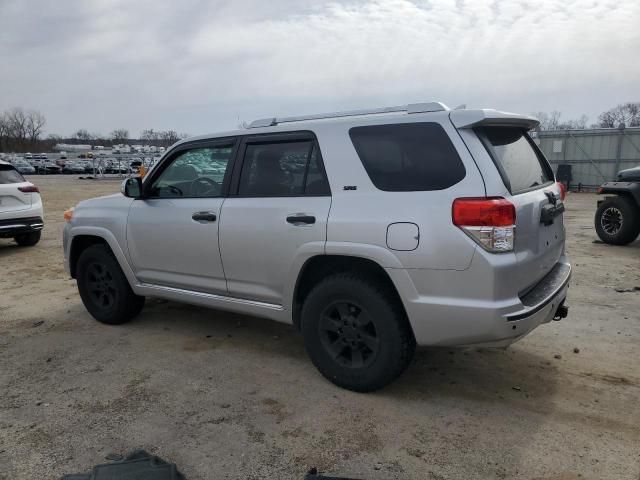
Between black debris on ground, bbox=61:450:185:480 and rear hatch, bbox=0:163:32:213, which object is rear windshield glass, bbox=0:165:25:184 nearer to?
rear hatch, bbox=0:163:32:213

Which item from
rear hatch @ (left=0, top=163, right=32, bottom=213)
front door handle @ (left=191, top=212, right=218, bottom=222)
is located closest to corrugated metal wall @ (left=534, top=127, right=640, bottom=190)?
rear hatch @ (left=0, top=163, right=32, bottom=213)

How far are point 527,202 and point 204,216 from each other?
244 cm

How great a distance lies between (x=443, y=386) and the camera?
3.74 metres

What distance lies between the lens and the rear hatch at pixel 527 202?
10.3ft

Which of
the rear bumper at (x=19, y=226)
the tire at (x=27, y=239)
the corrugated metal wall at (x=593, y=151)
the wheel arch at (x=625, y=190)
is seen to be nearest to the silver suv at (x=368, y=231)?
the rear bumper at (x=19, y=226)

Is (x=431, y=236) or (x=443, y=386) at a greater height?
(x=431, y=236)

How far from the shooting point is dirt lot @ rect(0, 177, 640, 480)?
2854 millimetres

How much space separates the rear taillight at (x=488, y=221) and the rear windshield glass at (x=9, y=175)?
873cm

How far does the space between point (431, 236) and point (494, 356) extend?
1.71 m

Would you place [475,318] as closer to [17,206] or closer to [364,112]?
[364,112]

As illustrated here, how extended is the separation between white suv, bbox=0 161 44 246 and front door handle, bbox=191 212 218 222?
6296 mm

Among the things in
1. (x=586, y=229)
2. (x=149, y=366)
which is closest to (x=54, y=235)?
(x=149, y=366)

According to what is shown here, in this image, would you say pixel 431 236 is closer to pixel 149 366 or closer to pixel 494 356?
pixel 494 356

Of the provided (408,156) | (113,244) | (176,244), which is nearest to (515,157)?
(408,156)
